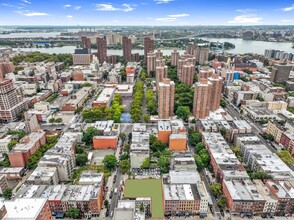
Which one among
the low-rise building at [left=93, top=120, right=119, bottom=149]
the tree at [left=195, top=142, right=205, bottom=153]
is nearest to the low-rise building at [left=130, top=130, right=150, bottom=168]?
the low-rise building at [left=93, top=120, right=119, bottom=149]

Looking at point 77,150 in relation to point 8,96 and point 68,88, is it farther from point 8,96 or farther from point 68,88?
point 68,88

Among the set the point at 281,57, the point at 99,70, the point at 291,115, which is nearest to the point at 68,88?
the point at 99,70

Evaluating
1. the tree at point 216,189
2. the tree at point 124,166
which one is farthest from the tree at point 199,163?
the tree at point 124,166

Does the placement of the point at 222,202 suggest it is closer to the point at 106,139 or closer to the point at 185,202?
the point at 185,202

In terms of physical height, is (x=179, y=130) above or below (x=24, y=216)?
below

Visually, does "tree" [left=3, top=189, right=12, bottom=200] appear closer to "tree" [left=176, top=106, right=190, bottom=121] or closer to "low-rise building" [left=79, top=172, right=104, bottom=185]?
"low-rise building" [left=79, top=172, right=104, bottom=185]

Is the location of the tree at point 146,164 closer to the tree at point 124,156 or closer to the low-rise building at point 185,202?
the tree at point 124,156
